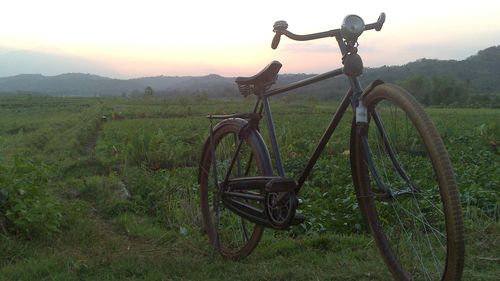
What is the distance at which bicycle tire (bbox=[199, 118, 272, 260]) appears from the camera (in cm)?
361

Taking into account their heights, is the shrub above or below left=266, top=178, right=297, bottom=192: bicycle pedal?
below

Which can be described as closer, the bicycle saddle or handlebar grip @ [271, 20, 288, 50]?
handlebar grip @ [271, 20, 288, 50]

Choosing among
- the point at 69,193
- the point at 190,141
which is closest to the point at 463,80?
the point at 190,141

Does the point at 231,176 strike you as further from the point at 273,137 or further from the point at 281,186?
the point at 281,186

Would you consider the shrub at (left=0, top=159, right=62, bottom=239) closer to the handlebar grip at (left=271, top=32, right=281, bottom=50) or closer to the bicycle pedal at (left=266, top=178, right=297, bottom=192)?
the bicycle pedal at (left=266, top=178, right=297, bottom=192)

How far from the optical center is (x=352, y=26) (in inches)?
104

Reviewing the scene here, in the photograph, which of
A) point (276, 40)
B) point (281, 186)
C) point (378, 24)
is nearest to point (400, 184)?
point (281, 186)

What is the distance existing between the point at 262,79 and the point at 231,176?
0.97 meters

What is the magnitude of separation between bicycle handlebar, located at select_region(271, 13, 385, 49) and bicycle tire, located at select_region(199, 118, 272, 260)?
0.80 meters

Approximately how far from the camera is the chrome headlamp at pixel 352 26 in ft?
8.68

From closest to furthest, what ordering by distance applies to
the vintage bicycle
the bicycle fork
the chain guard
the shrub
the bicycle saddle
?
1. the vintage bicycle
2. the bicycle fork
3. the chain guard
4. the bicycle saddle
5. the shrub

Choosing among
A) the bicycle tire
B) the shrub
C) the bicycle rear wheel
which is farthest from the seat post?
the shrub

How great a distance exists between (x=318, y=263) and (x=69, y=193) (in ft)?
13.3

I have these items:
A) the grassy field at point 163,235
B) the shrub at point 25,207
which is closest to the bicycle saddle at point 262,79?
the grassy field at point 163,235
